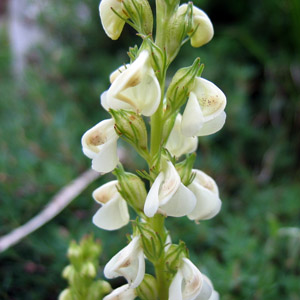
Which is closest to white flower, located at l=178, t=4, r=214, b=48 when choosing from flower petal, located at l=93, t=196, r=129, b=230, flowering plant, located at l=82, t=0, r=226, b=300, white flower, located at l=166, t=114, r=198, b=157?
flowering plant, located at l=82, t=0, r=226, b=300

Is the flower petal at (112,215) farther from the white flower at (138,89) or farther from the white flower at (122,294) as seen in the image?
the white flower at (138,89)

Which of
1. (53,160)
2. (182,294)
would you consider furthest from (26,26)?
(182,294)

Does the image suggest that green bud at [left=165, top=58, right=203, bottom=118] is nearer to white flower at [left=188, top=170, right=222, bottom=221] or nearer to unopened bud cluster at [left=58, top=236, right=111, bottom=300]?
white flower at [left=188, top=170, right=222, bottom=221]

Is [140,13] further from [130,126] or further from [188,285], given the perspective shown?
[188,285]

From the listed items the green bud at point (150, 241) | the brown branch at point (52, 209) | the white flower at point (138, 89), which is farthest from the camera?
the brown branch at point (52, 209)

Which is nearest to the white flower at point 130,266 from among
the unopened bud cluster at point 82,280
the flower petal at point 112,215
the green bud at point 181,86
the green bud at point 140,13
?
the flower petal at point 112,215

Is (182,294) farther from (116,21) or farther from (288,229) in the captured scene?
(288,229)

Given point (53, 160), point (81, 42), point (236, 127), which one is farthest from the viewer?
point (81, 42)
